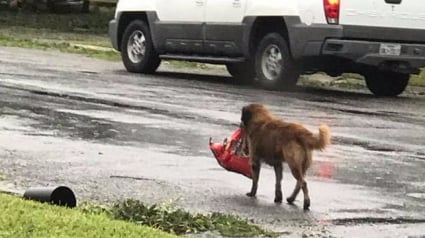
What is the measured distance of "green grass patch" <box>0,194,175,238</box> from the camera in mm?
5480

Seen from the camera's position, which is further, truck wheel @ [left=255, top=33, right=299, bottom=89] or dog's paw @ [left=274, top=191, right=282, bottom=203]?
truck wheel @ [left=255, top=33, right=299, bottom=89]

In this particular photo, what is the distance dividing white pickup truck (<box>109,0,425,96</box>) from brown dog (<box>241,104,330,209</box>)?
24.7 ft

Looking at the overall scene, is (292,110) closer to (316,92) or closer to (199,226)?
(316,92)

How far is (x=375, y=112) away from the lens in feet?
44.2

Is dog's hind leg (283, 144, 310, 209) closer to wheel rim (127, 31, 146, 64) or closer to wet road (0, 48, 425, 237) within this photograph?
wet road (0, 48, 425, 237)

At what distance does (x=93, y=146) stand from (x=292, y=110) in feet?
13.7

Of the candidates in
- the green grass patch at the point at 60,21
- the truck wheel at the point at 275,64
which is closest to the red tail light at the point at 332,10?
the truck wheel at the point at 275,64

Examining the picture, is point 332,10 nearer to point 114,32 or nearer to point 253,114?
point 114,32

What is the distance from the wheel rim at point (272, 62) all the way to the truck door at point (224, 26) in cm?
50

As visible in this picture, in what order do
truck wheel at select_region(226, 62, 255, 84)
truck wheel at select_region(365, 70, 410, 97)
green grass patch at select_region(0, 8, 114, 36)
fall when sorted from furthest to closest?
green grass patch at select_region(0, 8, 114, 36)
truck wheel at select_region(226, 62, 255, 84)
truck wheel at select_region(365, 70, 410, 97)

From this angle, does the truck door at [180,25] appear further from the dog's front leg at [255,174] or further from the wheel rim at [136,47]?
the dog's front leg at [255,174]

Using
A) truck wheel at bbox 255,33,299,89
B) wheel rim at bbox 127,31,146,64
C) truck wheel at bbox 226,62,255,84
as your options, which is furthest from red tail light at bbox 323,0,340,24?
wheel rim at bbox 127,31,146,64

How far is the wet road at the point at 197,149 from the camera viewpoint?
7031 mm

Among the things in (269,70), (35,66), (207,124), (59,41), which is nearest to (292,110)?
(207,124)
